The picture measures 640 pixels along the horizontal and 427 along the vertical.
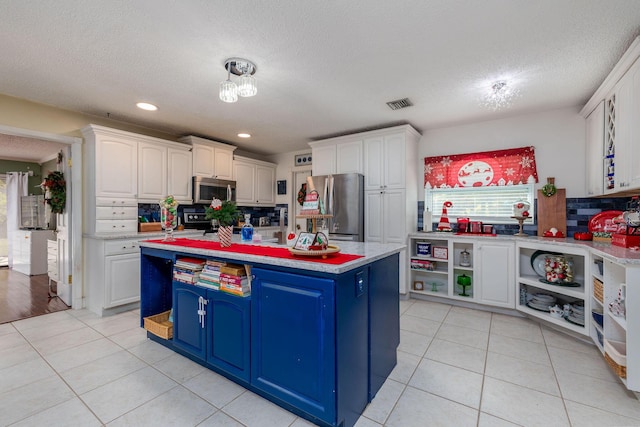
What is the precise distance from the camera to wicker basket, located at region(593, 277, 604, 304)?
2.25m

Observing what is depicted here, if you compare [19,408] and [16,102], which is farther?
[16,102]

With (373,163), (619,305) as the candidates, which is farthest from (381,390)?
(373,163)

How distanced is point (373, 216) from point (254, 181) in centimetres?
251

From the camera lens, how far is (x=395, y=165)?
393 cm

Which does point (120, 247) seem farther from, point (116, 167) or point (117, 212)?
point (116, 167)

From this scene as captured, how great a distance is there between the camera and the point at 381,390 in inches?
75.4

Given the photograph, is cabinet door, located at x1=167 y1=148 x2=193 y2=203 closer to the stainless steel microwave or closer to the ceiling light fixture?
the stainless steel microwave

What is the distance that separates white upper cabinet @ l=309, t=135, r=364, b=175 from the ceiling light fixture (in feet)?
5.55

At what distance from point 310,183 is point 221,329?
109 inches

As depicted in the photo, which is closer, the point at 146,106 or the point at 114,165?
the point at 146,106

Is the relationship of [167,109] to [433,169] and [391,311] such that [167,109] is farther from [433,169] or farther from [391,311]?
[433,169]

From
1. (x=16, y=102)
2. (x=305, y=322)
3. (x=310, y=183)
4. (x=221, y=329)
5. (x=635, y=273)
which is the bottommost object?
(x=221, y=329)

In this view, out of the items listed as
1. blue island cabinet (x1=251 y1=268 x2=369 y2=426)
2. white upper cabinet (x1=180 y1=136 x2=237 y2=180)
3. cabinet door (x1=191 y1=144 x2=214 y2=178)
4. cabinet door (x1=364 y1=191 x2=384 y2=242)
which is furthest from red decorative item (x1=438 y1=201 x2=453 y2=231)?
cabinet door (x1=191 y1=144 x2=214 y2=178)

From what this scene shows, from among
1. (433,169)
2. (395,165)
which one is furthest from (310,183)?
(433,169)
